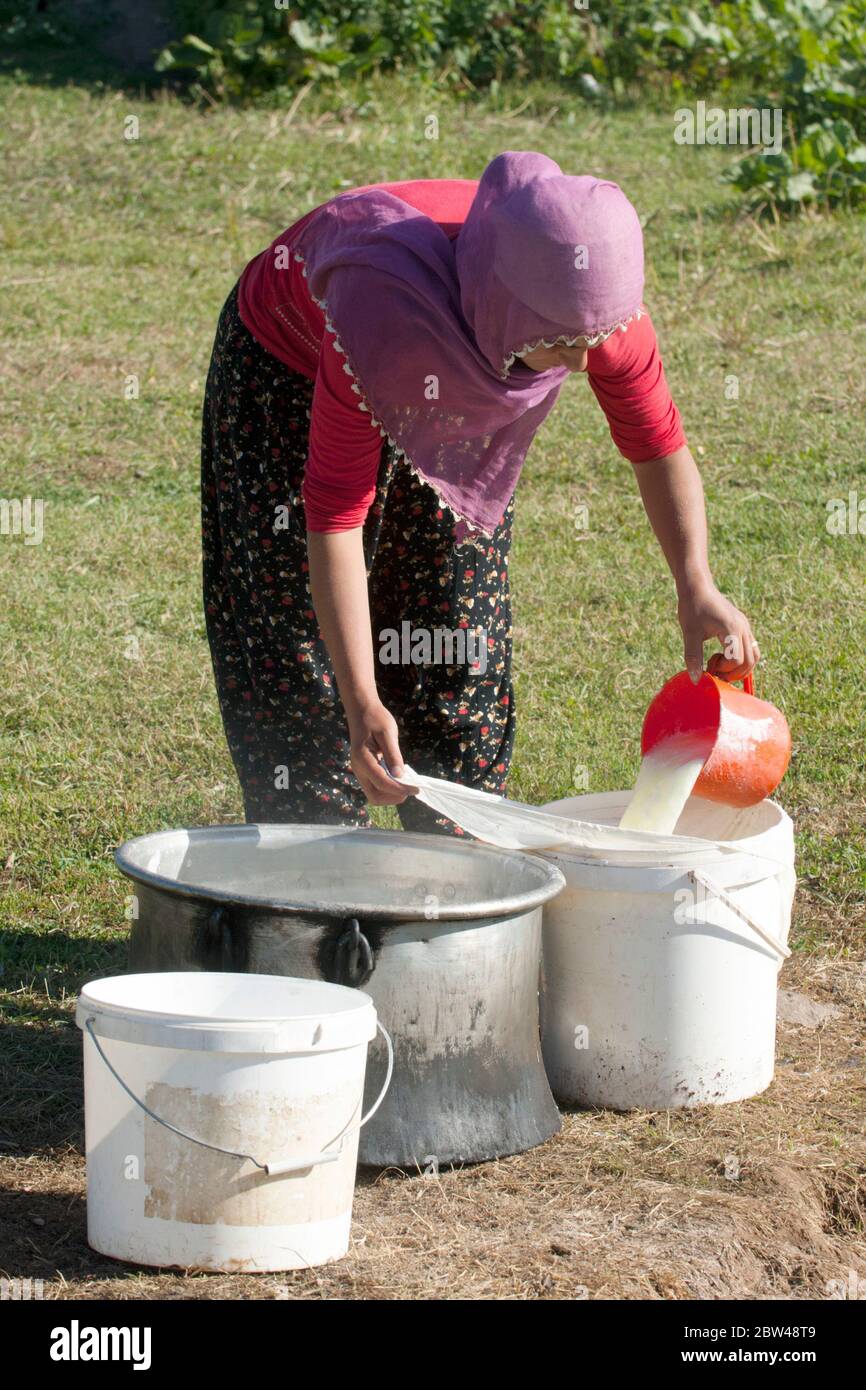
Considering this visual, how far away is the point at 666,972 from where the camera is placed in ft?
9.39

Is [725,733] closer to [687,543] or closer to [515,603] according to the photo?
[687,543]

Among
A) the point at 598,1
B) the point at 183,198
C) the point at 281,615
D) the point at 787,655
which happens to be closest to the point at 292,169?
the point at 183,198

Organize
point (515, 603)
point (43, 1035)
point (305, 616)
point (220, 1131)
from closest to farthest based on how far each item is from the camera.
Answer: point (220, 1131)
point (305, 616)
point (43, 1035)
point (515, 603)

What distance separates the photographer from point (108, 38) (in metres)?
11.1

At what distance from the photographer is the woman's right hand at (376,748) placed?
8.48 ft

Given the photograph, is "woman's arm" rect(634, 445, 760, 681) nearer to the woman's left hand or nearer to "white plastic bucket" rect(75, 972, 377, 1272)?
the woman's left hand

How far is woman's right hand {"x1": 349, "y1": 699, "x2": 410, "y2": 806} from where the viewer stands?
8.48 feet

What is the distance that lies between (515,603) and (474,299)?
9.93 ft

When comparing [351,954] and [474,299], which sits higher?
[474,299]

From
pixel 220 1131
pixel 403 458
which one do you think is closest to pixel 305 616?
pixel 403 458

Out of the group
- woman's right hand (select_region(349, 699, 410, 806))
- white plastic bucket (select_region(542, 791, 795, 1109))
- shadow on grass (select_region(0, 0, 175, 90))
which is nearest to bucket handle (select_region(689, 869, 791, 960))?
white plastic bucket (select_region(542, 791, 795, 1109))

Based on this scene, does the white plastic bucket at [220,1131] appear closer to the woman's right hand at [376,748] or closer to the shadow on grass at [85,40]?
the woman's right hand at [376,748]

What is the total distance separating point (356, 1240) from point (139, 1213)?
1.16ft

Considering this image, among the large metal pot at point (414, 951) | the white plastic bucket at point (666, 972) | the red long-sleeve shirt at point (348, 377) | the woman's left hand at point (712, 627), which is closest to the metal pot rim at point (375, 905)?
the large metal pot at point (414, 951)
